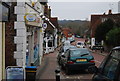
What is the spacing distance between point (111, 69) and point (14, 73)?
4573mm

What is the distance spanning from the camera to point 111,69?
4.60 meters

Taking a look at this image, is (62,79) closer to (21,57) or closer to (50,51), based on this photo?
(21,57)

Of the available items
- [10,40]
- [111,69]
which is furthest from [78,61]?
[111,69]

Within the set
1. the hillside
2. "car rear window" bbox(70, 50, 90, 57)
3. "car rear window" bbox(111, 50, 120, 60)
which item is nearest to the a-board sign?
"car rear window" bbox(111, 50, 120, 60)

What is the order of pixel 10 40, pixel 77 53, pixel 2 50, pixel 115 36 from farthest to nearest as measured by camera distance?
pixel 115 36 < pixel 77 53 < pixel 10 40 < pixel 2 50

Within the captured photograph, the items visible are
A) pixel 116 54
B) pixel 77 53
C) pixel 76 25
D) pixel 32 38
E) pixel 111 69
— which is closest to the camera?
pixel 116 54

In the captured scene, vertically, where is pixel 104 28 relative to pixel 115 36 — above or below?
above

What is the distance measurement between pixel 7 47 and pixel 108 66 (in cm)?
655

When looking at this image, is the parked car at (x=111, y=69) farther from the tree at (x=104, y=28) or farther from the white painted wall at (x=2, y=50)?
the tree at (x=104, y=28)

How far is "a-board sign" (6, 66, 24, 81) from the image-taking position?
8391 mm

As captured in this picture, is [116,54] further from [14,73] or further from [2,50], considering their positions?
[2,50]

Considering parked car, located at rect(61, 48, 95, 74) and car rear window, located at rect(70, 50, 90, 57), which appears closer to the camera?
parked car, located at rect(61, 48, 95, 74)

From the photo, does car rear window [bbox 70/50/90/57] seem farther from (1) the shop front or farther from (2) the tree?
(2) the tree

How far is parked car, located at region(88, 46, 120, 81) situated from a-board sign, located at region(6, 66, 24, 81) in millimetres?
3616
